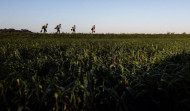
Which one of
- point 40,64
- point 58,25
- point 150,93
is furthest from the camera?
point 58,25

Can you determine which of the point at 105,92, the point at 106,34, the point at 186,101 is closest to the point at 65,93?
the point at 105,92

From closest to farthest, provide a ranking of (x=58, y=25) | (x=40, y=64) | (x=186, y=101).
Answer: (x=186, y=101) < (x=40, y=64) < (x=58, y=25)

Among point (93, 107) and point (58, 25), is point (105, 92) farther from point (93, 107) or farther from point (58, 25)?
point (58, 25)

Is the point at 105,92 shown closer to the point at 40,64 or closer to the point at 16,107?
the point at 16,107

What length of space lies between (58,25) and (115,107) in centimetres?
2728

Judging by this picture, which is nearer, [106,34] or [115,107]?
[115,107]

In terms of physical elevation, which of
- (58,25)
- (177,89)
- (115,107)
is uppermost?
(58,25)

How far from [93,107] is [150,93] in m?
0.71

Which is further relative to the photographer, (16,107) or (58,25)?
(58,25)

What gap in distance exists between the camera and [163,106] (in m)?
1.49

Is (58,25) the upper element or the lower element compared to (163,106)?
upper

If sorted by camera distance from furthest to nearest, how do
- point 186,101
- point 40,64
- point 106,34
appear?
point 106,34 → point 40,64 → point 186,101

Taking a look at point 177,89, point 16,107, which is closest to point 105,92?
point 177,89

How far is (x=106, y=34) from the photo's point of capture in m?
24.7
